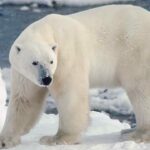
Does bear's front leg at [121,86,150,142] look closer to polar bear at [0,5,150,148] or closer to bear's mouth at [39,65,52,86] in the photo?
polar bear at [0,5,150,148]

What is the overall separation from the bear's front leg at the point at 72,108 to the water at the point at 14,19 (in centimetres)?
432

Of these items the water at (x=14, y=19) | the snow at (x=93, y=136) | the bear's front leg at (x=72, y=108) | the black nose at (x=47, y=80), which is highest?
the black nose at (x=47, y=80)

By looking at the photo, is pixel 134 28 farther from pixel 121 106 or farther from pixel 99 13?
pixel 121 106

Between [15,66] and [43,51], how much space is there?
24 centimetres

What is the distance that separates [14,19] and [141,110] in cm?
670

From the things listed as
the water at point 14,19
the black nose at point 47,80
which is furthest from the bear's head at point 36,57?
the water at point 14,19

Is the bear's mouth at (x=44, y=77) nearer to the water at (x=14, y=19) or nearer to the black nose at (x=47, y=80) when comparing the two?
the black nose at (x=47, y=80)

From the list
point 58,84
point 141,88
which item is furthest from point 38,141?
point 141,88

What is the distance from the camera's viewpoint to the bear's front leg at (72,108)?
415 centimetres

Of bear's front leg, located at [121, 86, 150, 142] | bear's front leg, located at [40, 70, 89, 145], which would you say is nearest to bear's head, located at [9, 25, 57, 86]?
bear's front leg, located at [40, 70, 89, 145]

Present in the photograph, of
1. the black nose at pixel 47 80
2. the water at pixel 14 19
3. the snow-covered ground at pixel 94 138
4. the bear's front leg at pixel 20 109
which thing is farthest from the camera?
the water at pixel 14 19

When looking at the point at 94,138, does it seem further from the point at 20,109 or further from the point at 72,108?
the point at 20,109

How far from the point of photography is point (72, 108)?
13.7ft

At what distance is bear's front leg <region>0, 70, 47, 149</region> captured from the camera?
4297 mm
